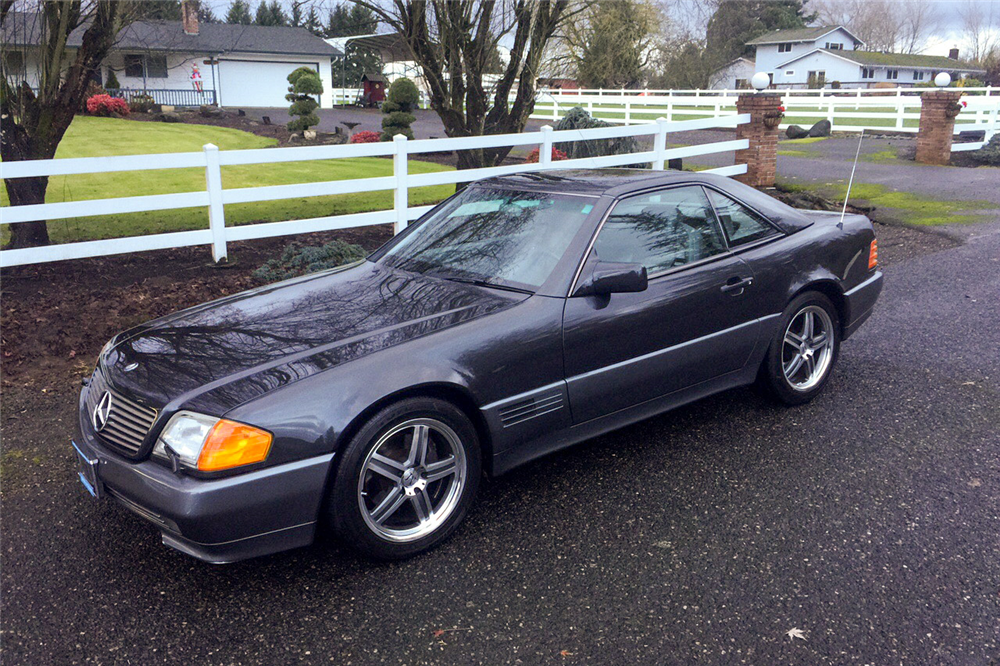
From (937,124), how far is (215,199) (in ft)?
56.8

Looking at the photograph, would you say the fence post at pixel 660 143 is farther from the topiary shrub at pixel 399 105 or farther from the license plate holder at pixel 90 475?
the topiary shrub at pixel 399 105

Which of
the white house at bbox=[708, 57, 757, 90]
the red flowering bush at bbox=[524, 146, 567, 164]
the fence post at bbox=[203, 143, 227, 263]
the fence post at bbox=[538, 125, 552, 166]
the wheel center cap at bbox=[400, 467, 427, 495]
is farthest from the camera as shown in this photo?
the white house at bbox=[708, 57, 757, 90]

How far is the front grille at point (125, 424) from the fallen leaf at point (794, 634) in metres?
2.57

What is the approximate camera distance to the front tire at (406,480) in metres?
3.39

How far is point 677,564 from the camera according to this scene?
11.8ft

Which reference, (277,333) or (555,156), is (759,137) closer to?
(555,156)

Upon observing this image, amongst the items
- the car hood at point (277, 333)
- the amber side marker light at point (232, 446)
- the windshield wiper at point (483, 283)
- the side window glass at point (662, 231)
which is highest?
the side window glass at point (662, 231)

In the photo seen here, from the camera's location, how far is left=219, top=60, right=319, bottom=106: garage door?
2045 inches

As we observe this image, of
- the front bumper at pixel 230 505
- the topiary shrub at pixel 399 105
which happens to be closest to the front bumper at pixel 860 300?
the front bumper at pixel 230 505

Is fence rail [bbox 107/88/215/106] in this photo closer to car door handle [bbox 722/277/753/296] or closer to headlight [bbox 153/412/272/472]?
car door handle [bbox 722/277/753/296]

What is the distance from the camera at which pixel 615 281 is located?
401cm

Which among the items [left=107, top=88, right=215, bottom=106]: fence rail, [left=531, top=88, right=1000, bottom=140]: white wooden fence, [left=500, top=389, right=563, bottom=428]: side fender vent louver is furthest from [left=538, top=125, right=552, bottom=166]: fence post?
[left=107, top=88, right=215, bottom=106]: fence rail

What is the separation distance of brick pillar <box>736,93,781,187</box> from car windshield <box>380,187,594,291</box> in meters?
11.0

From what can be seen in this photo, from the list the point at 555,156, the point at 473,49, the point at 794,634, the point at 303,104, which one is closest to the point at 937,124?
the point at 555,156
